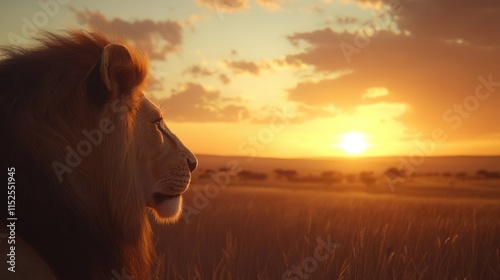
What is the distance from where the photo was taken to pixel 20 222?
2387 millimetres

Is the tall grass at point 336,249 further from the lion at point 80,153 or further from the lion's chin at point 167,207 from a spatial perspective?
the lion at point 80,153

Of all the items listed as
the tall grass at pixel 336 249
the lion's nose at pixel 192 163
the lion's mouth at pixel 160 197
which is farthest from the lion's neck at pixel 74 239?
the tall grass at pixel 336 249

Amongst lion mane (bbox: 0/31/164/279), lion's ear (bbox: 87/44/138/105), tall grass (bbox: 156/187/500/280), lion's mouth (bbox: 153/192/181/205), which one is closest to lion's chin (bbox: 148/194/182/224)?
lion's mouth (bbox: 153/192/181/205)

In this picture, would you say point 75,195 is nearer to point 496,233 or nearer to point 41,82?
point 41,82

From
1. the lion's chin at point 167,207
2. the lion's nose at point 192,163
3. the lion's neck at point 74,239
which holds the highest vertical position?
the lion's nose at point 192,163

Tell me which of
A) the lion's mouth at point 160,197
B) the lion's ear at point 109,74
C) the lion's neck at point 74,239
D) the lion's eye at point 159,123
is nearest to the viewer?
the lion's neck at point 74,239

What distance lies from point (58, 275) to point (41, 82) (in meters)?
0.93

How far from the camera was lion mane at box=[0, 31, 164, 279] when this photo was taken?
2439mm

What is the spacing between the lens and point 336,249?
4938 mm

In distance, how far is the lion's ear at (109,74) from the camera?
255 centimetres

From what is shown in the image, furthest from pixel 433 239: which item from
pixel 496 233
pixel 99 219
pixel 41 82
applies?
pixel 41 82

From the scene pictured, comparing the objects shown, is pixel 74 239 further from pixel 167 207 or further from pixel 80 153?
pixel 167 207

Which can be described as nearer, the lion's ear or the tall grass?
the lion's ear

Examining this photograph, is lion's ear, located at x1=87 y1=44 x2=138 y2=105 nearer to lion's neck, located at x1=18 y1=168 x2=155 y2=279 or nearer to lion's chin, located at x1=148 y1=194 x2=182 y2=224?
lion's neck, located at x1=18 y1=168 x2=155 y2=279
